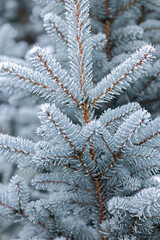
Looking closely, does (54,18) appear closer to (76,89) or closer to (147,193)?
(76,89)

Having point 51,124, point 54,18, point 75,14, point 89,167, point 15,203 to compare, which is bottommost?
point 15,203

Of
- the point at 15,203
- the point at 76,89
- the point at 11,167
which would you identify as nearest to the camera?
the point at 76,89

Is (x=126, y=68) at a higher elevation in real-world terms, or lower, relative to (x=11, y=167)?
higher

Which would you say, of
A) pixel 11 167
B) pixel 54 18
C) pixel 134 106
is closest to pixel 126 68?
pixel 134 106

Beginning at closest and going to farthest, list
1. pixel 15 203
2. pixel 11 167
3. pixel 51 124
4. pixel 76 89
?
1. pixel 51 124
2. pixel 76 89
3. pixel 15 203
4. pixel 11 167

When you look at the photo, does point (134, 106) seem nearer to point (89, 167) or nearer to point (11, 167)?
point (89, 167)

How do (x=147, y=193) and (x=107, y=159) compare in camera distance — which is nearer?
(x=147, y=193)

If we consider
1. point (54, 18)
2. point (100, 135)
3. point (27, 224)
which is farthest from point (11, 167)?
point (100, 135)
